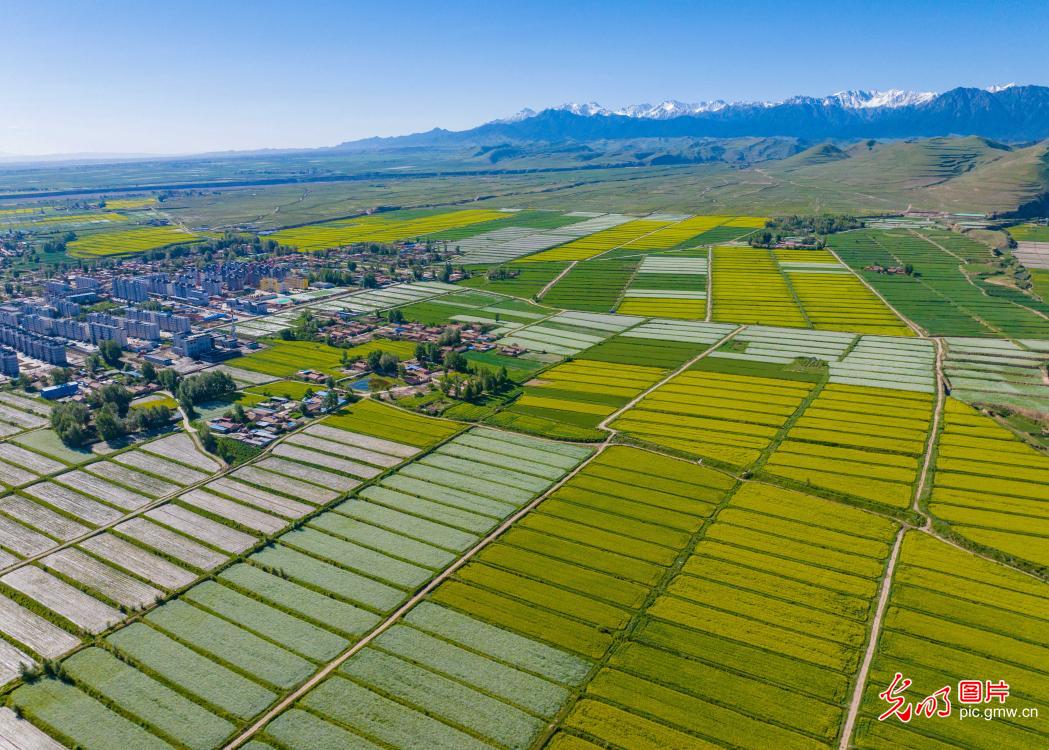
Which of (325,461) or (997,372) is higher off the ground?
(325,461)

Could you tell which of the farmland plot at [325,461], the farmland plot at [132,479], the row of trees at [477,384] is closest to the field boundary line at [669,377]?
the row of trees at [477,384]

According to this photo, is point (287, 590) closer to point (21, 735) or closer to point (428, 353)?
point (21, 735)

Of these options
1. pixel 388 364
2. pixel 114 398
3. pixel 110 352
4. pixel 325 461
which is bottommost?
pixel 325 461

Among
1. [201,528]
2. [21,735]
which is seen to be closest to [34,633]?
[21,735]

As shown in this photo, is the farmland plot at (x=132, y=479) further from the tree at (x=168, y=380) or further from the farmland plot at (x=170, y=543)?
the tree at (x=168, y=380)

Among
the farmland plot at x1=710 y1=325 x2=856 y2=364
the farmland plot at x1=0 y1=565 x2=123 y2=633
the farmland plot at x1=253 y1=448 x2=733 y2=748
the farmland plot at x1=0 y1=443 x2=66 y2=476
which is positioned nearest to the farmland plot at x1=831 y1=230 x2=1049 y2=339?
the farmland plot at x1=710 y1=325 x2=856 y2=364

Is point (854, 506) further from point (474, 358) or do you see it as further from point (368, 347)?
point (368, 347)

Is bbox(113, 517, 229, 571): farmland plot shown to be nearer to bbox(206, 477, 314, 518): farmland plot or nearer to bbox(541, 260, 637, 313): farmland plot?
bbox(206, 477, 314, 518): farmland plot

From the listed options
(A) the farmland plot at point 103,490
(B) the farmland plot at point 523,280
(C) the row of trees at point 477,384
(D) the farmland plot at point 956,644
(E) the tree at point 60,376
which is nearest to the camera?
(D) the farmland plot at point 956,644
